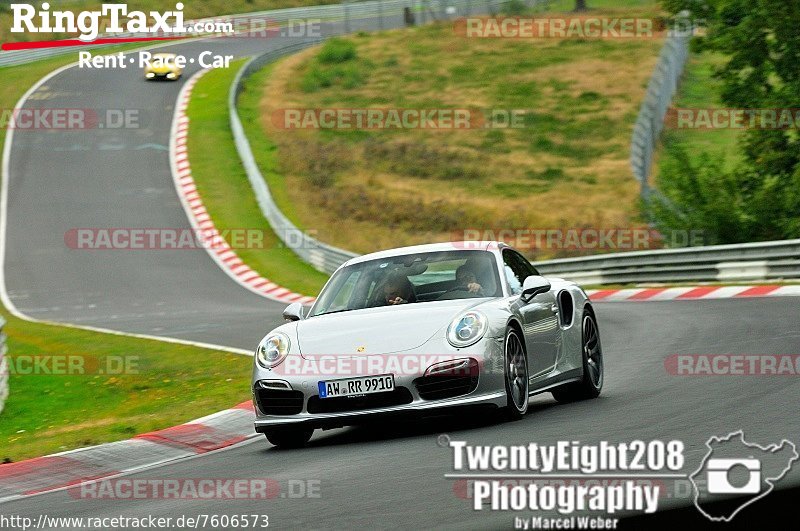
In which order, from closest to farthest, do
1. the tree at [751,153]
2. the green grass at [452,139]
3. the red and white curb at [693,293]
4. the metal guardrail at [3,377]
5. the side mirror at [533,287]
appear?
1. the side mirror at [533,287]
2. the metal guardrail at [3,377]
3. the red and white curb at [693,293]
4. the tree at [751,153]
5. the green grass at [452,139]

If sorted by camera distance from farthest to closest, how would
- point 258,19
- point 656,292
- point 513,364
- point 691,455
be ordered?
point 258,19 < point 656,292 < point 513,364 < point 691,455

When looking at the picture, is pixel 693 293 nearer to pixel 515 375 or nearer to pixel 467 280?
pixel 467 280

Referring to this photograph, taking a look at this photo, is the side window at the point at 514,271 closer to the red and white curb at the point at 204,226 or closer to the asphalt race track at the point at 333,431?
the asphalt race track at the point at 333,431

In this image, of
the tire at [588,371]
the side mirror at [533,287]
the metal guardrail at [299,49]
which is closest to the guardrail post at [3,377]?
the tire at [588,371]

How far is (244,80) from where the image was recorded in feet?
172

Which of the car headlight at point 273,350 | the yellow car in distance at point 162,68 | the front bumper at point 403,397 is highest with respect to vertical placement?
the yellow car in distance at point 162,68

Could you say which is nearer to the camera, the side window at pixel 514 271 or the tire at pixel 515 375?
the tire at pixel 515 375

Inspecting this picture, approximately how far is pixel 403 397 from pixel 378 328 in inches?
23.8

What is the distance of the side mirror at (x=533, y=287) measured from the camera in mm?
9805

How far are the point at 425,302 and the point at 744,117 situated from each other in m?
18.6

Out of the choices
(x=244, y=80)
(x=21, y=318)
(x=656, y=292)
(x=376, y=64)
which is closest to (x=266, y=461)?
(x=656, y=292)

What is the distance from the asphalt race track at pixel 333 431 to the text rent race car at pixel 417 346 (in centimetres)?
23

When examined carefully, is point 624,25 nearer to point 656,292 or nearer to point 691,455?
point 656,292

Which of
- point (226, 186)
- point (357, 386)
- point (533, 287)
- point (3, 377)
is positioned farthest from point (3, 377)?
point (226, 186)
